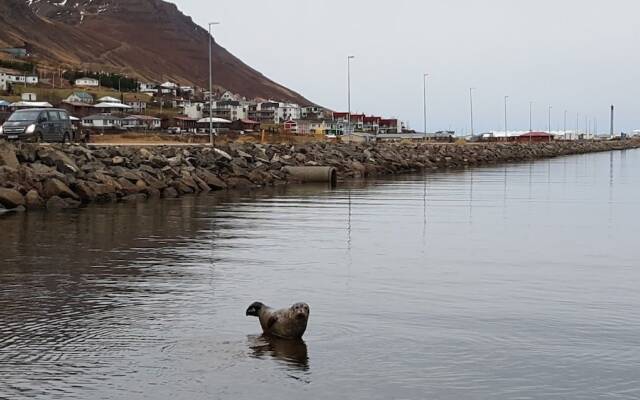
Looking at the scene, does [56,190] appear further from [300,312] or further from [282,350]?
[282,350]

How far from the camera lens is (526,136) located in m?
197

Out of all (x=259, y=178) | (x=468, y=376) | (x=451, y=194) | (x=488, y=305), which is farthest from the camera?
(x=259, y=178)

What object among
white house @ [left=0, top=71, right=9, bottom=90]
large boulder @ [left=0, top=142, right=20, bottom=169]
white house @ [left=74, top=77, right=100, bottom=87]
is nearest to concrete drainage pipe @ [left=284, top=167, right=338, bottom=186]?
large boulder @ [left=0, top=142, right=20, bottom=169]

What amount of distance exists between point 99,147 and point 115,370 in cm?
3384

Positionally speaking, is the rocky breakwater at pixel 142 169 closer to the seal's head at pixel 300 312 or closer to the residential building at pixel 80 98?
the seal's head at pixel 300 312

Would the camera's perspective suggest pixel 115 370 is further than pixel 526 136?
No

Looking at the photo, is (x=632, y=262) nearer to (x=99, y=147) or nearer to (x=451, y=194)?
→ (x=451, y=194)

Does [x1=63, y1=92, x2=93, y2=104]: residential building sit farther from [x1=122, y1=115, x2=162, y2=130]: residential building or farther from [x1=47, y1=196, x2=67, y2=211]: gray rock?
[x1=47, y1=196, x2=67, y2=211]: gray rock

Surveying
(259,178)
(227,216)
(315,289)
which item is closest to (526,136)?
(259,178)

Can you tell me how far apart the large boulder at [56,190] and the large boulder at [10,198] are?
172cm

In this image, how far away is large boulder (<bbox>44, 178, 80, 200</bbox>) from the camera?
31.5m

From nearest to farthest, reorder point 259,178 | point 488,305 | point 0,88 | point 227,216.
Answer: point 488,305 < point 227,216 < point 259,178 < point 0,88

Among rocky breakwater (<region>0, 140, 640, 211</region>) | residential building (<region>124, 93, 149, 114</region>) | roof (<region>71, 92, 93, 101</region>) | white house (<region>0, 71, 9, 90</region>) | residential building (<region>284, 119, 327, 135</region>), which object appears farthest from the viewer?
white house (<region>0, 71, 9, 90</region>)

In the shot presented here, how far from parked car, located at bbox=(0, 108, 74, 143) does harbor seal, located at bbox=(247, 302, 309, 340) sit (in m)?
33.3
